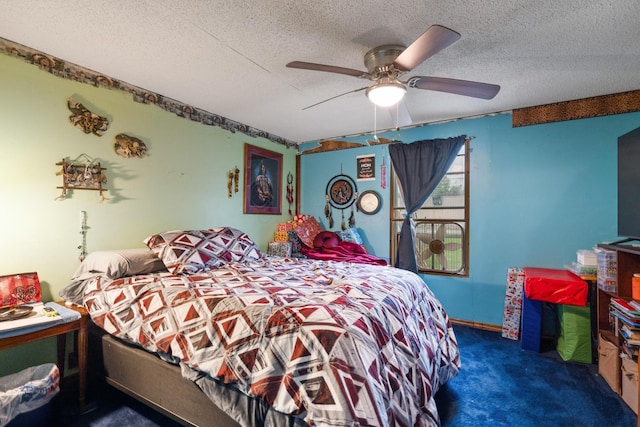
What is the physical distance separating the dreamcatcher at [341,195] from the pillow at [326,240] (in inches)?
17.5

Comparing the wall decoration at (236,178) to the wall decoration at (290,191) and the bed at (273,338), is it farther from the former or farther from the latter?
the bed at (273,338)

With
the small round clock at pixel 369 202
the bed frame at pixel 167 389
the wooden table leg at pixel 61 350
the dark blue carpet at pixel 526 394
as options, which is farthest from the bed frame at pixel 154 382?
the small round clock at pixel 369 202

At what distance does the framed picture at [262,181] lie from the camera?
3.67 m

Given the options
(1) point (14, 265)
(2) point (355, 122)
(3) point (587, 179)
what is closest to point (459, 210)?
(3) point (587, 179)

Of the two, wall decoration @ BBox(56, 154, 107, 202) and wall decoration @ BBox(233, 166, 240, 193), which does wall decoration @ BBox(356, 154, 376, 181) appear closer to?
wall decoration @ BBox(233, 166, 240, 193)

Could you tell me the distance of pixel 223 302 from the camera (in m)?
1.52

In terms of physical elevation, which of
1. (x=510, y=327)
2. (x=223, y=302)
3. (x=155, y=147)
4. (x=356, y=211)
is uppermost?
(x=155, y=147)

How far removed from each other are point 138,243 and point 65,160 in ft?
2.80

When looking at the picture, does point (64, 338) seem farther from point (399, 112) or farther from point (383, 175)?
point (383, 175)

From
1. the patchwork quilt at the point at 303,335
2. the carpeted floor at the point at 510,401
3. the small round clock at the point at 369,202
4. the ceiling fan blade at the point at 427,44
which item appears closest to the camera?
the patchwork quilt at the point at 303,335

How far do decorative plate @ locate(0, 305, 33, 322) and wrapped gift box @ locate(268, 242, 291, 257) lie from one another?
234 cm

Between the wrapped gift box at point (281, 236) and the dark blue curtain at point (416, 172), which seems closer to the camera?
the dark blue curtain at point (416, 172)

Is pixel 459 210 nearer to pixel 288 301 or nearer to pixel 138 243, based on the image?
pixel 288 301

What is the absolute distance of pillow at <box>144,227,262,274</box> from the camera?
2206mm
